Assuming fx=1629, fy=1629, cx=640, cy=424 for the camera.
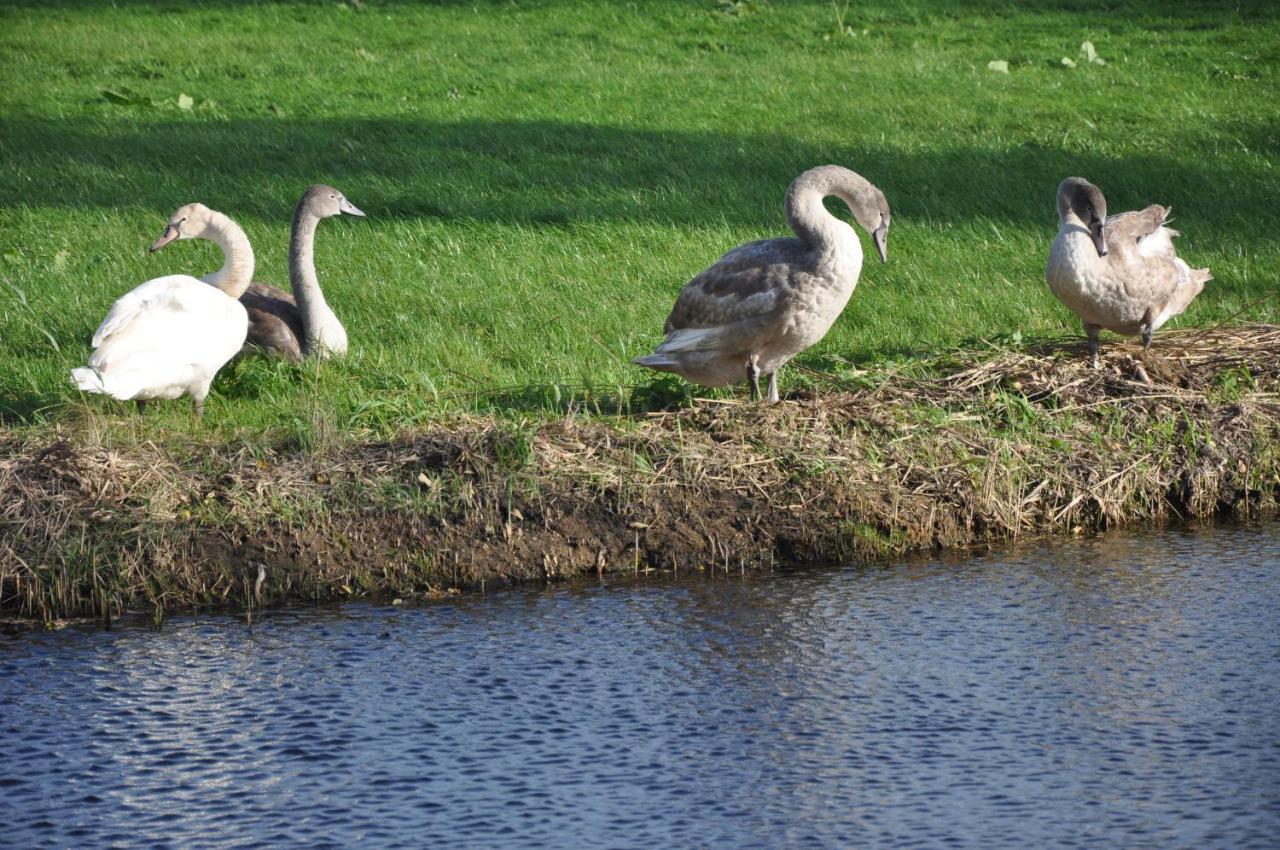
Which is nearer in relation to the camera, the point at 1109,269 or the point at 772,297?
the point at 772,297

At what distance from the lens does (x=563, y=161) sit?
14.7m

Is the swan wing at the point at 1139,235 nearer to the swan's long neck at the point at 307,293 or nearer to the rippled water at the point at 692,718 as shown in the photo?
the rippled water at the point at 692,718

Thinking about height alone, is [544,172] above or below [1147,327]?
above

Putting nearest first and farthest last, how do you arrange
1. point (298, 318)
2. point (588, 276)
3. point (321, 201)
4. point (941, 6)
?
1. point (298, 318)
2. point (321, 201)
3. point (588, 276)
4. point (941, 6)

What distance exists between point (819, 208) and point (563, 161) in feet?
22.2

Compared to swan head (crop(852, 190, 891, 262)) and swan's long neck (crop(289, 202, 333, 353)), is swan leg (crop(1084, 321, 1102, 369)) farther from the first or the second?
swan's long neck (crop(289, 202, 333, 353))

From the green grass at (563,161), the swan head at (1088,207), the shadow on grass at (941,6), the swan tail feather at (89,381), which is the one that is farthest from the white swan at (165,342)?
the shadow on grass at (941,6)

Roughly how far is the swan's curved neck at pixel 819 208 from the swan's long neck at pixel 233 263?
347cm

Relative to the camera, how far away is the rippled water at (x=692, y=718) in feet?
16.4

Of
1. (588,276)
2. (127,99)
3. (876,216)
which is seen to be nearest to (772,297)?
(876,216)

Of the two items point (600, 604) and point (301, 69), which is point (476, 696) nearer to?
point (600, 604)

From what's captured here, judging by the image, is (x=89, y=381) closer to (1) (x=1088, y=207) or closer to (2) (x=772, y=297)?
(2) (x=772, y=297)

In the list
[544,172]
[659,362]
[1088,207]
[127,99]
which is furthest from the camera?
[127,99]

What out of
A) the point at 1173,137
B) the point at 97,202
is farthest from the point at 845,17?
the point at 97,202
